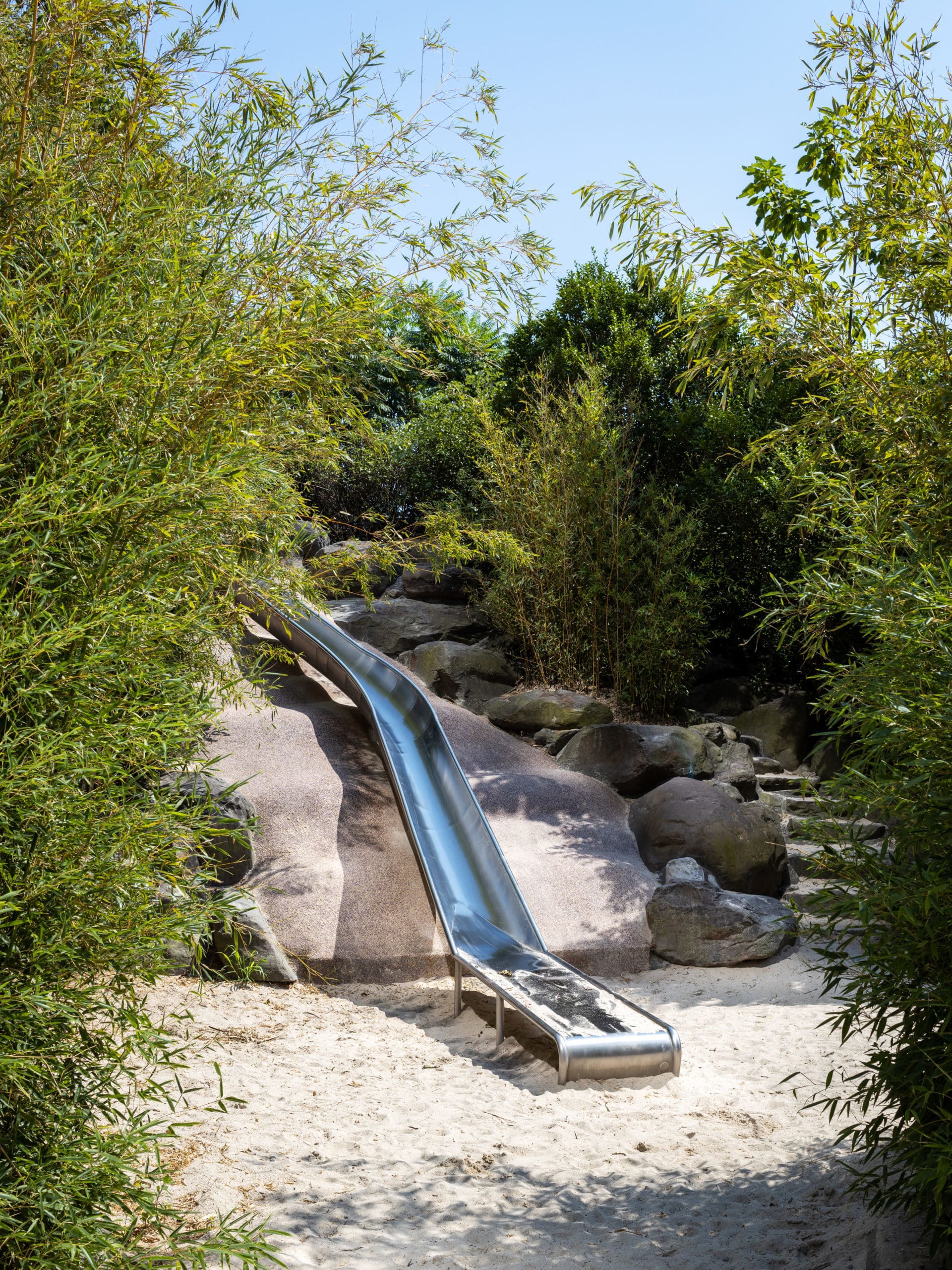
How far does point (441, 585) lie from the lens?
37.1 ft

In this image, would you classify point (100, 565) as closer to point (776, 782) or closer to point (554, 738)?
point (554, 738)

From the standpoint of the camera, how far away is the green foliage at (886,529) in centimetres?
216

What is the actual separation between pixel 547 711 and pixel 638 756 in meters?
1.16

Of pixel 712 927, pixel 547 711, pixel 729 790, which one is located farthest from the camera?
pixel 547 711

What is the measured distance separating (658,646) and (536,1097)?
203 inches

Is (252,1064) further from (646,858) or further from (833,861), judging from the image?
(646,858)

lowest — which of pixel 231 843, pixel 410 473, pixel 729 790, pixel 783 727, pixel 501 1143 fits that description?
pixel 501 1143

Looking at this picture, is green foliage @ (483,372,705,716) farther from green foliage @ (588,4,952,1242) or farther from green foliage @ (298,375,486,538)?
green foliage @ (588,4,952,1242)

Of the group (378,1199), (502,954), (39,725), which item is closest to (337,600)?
(502,954)

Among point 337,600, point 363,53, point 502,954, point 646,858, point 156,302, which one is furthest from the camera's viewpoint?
point 337,600

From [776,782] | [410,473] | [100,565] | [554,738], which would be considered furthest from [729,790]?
[410,473]

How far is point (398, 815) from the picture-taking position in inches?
265

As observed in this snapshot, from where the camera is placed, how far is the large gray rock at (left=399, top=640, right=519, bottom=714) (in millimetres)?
9547

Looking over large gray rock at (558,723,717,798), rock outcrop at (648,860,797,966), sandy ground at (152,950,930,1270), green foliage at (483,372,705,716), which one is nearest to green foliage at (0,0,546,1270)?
sandy ground at (152,950,930,1270)
